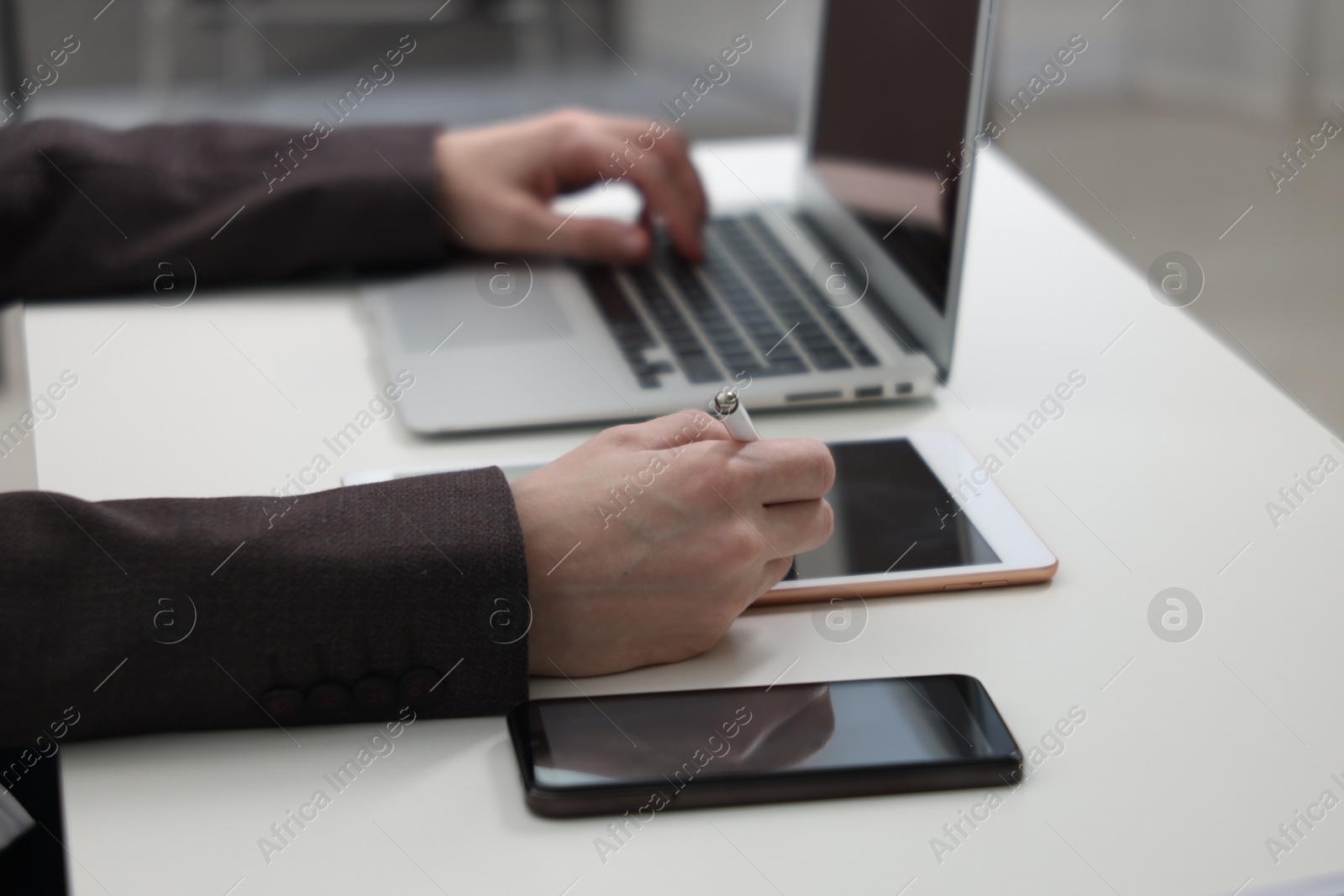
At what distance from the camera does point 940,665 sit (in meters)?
0.65

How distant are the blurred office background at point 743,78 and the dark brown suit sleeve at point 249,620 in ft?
9.38

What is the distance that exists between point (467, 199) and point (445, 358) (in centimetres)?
24

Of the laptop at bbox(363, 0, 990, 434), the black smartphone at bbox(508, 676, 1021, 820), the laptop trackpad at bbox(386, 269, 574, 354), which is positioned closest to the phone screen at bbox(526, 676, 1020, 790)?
the black smartphone at bbox(508, 676, 1021, 820)

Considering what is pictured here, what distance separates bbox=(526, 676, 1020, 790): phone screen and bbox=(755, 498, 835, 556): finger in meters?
0.09

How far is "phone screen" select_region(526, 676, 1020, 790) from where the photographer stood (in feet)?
1.84

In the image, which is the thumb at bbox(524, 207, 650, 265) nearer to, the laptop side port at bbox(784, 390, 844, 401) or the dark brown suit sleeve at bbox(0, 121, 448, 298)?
the dark brown suit sleeve at bbox(0, 121, 448, 298)

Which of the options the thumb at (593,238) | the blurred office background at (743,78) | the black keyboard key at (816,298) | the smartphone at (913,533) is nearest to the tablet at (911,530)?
the smartphone at (913,533)

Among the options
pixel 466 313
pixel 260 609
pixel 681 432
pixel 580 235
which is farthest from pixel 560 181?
pixel 260 609

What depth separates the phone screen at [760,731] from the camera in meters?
0.56

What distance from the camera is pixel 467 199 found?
3.71 feet

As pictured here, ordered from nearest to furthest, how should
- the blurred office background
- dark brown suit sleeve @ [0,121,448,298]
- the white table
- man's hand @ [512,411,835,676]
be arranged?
1. the white table
2. man's hand @ [512,411,835,676]
3. dark brown suit sleeve @ [0,121,448,298]
4. the blurred office background

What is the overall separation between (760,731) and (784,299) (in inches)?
21.1

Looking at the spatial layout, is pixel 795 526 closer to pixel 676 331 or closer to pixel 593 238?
pixel 676 331

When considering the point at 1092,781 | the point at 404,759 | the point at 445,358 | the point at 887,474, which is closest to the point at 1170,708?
the point at 1092,781
